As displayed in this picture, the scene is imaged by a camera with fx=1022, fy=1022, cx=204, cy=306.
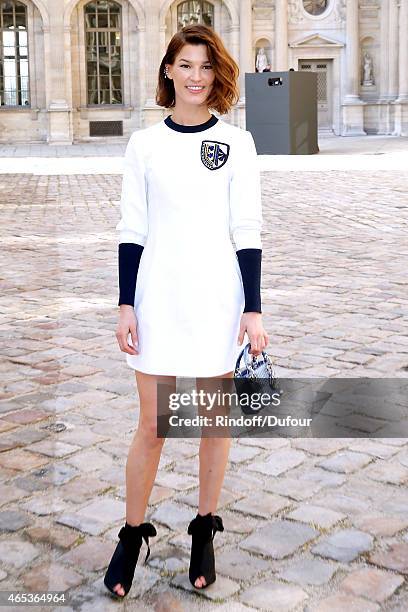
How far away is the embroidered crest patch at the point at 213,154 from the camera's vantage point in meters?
3.03

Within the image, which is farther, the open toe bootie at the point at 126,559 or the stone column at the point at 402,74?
the stone column at the point at 402,74

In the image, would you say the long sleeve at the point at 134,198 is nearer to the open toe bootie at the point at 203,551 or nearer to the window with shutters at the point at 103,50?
the open toe bootie at the point at 203,551

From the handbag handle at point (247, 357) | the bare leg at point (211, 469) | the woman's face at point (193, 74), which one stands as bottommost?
the bare leg at point (211, 469)

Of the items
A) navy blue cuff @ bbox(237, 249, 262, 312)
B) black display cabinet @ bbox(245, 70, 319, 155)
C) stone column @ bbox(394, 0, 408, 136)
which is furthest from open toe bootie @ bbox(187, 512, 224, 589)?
stone column @ bbox(394, 0, 408, 136)

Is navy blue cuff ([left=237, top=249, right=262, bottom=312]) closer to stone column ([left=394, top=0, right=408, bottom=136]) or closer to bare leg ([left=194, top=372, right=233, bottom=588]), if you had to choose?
bare leg ([left=194, top=372, right=233, bottom=588])

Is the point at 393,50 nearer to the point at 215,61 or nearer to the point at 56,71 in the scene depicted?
the point at 56,71

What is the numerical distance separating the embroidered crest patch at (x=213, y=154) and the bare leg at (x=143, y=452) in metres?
0.66

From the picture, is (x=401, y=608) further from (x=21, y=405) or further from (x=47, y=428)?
(x=21, y=405)

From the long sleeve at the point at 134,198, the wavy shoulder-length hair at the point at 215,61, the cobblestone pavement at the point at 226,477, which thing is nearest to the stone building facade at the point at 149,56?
the cobblestone pavement at the point at 226,477

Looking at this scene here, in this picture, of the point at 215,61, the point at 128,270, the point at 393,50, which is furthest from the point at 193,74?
the point at 393,50

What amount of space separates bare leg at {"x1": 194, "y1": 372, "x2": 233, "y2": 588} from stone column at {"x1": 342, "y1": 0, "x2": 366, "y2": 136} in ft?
112

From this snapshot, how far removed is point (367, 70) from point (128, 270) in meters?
35.3

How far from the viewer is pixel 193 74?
3.04 m

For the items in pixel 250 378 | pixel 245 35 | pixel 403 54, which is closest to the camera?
pixel 250 378
